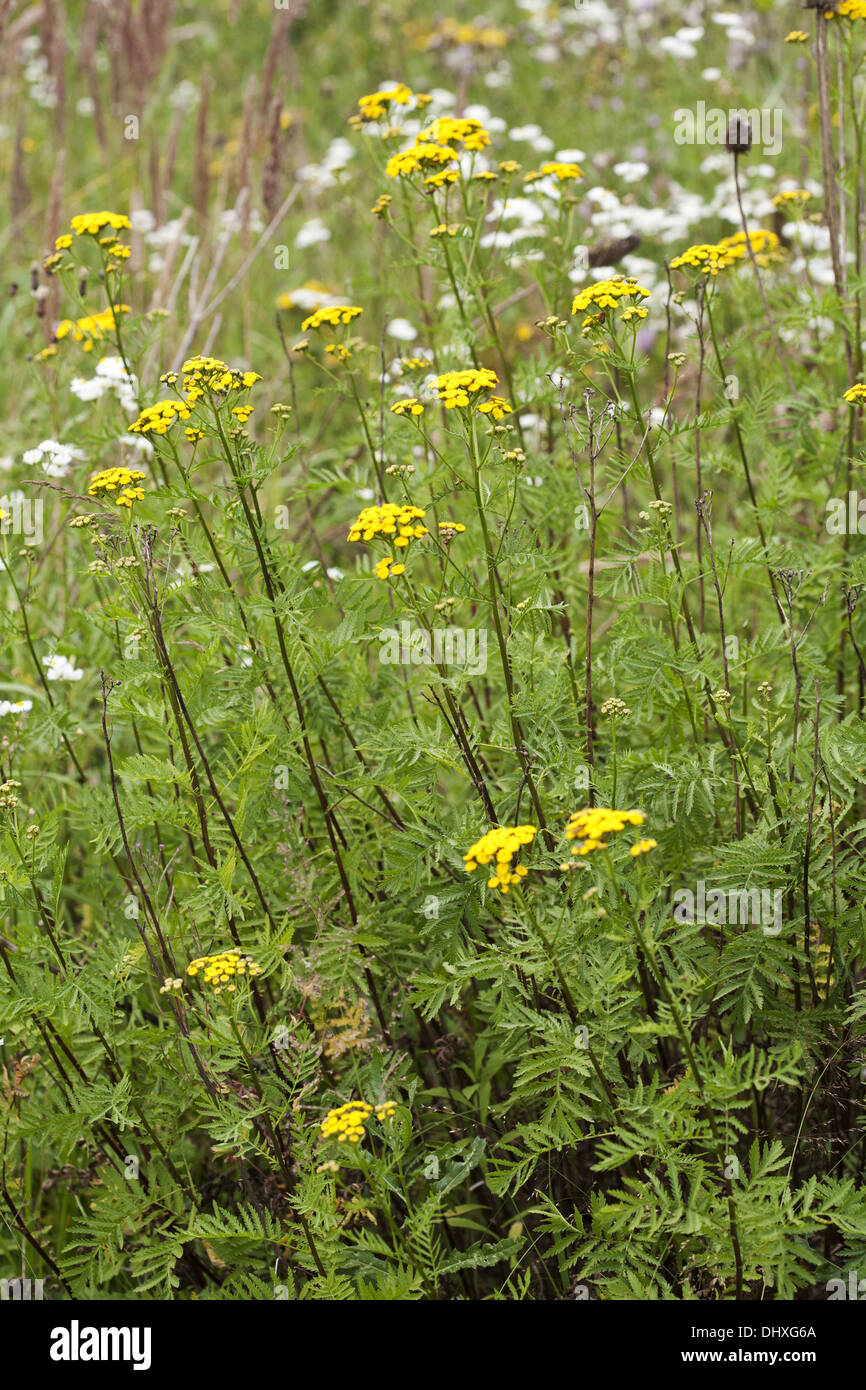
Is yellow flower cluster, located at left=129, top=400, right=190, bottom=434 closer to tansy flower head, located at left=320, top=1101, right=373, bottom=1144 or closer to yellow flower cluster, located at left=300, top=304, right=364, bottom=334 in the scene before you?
yellow flower cluster, located at left=300, top=304, right=364, bottom=334

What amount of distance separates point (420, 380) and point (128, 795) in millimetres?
1239

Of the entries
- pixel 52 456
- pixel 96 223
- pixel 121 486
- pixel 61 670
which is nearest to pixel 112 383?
pixel 52 456

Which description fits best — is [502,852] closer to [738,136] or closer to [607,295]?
[607,295]

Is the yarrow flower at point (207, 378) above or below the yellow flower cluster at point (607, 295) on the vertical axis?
below

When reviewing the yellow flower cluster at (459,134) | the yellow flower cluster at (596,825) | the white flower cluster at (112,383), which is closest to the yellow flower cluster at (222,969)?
the yellow flower cluster at (596,825)

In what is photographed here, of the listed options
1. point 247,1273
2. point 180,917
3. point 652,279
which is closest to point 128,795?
point 180,917

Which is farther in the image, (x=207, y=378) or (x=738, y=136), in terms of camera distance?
(x=738, y=136)

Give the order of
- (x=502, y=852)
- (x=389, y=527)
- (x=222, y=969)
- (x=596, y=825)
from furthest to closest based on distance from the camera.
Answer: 1. (x=389, y=527)
2. (x=222, y=969)
3. (x=502, y=852)
4. (x=596, y=825)

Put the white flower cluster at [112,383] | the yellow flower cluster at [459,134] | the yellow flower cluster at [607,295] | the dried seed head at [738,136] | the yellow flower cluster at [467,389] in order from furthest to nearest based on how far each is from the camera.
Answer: the dried seed head at [738,136] → the white flower cluster at [112,383] → the yellow flower cluster at [459,134] → the yellow flower cluster at [607,295] → the yellow flower cluster at [467,389]

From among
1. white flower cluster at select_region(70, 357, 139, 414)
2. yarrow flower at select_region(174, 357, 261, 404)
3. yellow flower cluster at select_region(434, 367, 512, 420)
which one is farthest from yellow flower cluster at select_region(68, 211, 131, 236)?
yellow flower cluster at select_region(434, 367, 512, 420)

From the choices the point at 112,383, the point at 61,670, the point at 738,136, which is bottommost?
the point at 61,670

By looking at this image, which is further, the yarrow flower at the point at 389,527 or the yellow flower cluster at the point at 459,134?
the yellow flower cluster at the point at 459,134

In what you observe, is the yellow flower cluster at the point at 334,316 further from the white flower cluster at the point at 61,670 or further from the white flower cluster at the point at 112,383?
the white flower cluster at the point at 61,670

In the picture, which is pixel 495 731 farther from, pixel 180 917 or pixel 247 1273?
pixel 247 1273
